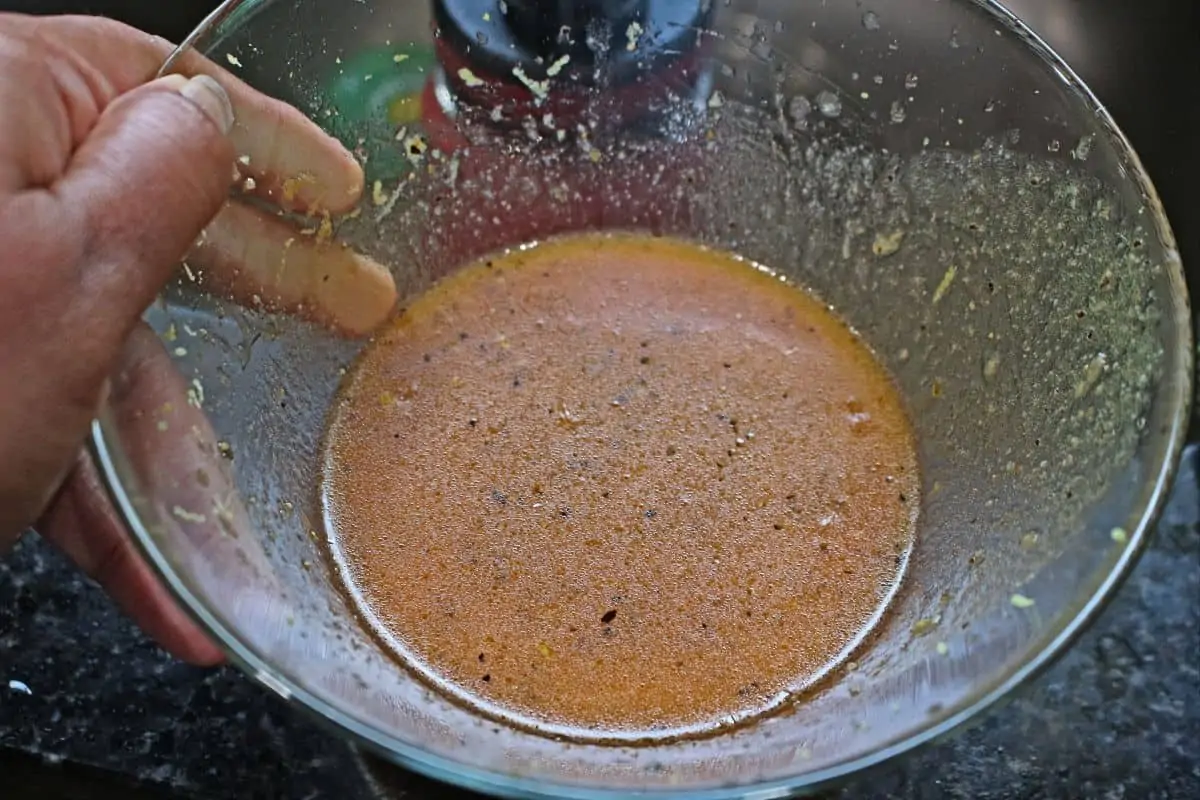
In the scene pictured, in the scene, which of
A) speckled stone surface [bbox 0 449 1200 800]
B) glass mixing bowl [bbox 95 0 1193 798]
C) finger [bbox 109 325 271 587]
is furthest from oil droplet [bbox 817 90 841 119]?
finger [bbox 109 325 271 587]

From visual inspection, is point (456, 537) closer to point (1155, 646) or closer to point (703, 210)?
point (703, 210)

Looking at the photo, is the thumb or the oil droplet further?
the oil droplet

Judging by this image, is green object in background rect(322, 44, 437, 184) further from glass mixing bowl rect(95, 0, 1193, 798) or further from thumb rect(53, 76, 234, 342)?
thumb rect(53, 76, 234, 342)

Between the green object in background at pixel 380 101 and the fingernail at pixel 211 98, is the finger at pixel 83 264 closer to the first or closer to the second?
the fingernail at pixel 211 98

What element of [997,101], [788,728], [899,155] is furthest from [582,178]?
[788,728]

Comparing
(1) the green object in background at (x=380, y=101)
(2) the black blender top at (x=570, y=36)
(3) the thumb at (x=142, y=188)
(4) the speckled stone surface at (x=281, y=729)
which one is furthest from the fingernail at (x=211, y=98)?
(4) the speckled stone surface at (x=281, y=729)

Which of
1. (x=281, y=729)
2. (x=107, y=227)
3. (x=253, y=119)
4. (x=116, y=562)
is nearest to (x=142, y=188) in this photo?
(x=107, y=227)

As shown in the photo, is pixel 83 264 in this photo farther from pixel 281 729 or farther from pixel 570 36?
pixel 570 36
